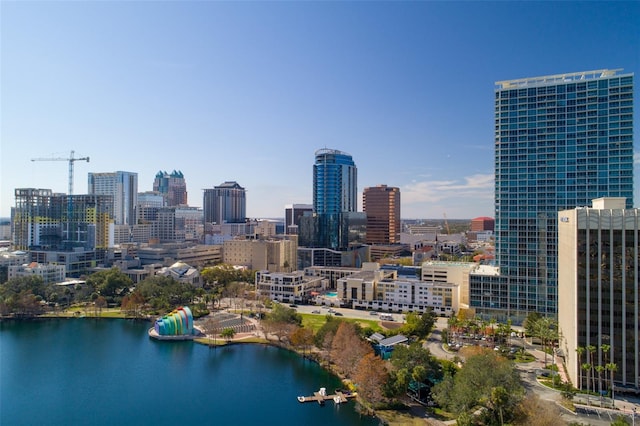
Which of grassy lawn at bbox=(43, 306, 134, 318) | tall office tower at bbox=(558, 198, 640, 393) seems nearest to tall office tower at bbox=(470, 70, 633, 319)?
tall office tower at bbox=(558, 198, 640, 393)

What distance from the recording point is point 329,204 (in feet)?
224

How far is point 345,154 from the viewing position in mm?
72750

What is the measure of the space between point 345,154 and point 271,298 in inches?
1289

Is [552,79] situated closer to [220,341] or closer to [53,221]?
[220,341]

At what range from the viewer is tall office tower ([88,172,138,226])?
375 ft

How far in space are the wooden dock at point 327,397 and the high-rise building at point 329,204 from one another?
41.8 m

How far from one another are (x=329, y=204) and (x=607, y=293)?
159 feet

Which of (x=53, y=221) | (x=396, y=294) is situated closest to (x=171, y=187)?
(x=53, y=221)

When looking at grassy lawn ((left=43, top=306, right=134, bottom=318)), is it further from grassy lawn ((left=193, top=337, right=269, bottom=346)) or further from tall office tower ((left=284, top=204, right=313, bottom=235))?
tall office tower ((left=284, top=204, right=313, bottom=235))

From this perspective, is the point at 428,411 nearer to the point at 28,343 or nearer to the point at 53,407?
the point at 53,407

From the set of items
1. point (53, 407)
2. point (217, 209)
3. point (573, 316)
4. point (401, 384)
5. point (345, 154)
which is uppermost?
point (345, 154)

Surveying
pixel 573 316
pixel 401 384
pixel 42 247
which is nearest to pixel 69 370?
pixel 401 384

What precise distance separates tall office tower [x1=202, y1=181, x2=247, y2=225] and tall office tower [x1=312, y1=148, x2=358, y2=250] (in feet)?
201

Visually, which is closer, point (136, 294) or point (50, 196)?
point (136, 294)
